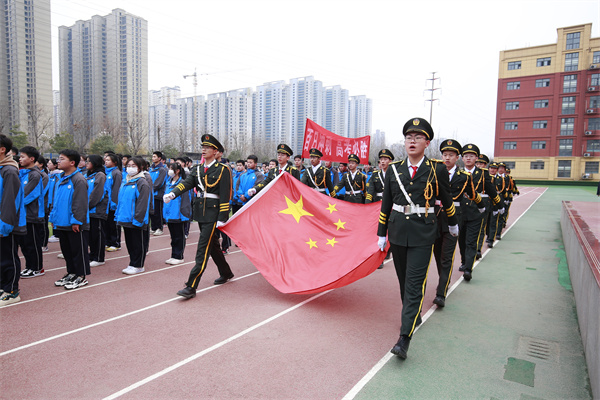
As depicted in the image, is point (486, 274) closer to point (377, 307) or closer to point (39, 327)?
point (377, 307)

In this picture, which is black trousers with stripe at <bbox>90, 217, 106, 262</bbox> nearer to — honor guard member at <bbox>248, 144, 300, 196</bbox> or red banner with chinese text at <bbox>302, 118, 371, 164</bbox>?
honor guard member at <bbox>248, 144, 300, 196</bbox>

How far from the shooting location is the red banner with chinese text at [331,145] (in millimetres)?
8016

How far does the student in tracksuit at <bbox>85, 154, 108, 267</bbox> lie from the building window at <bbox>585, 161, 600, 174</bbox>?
2409 inches

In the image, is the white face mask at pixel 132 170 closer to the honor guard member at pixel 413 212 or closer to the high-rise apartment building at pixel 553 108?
the honor guard member at pixel 413 212

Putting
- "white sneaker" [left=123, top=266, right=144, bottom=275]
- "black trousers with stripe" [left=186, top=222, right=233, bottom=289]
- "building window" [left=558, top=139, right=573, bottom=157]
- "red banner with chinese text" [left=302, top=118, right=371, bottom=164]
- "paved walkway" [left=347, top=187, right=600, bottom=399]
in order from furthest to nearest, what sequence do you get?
"building window" [left=558, top=139, right=573, bottom=157] < "red banner with chinese text" [left=302, top=118, right=371, bottom=164] < "white sneaker" [left=123, top=266, right=144, bottom=275] < "black trousers with stripe" [left=186, top=222, right=233, bottom=289] < "paved walkway" [left=347, top=187, right=600, bottom=399]

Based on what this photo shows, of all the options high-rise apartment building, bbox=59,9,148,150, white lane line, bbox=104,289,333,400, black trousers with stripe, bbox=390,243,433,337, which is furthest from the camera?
high-rise apartment building, bbox=59,9,148,150

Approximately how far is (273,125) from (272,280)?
71394 mm

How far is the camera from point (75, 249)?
564 cm

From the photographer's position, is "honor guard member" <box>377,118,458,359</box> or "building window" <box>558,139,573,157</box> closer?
"honor guard member" <box>377,118,458,359</box>

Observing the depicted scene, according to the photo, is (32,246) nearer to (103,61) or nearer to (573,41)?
(103,61)

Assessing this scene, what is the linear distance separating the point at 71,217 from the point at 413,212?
15.6 ft

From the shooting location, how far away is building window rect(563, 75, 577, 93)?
2024 inches

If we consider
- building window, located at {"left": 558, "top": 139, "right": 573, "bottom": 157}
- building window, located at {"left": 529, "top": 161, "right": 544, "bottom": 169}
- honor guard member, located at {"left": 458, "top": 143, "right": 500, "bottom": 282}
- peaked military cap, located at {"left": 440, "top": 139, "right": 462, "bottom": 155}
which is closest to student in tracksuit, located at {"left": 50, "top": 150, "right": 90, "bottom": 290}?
peaked military cap, located at {"left": 440, "top": 139, "right": 462, "bottom": 155}

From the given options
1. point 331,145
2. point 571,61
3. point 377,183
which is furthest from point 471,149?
point 571,61
